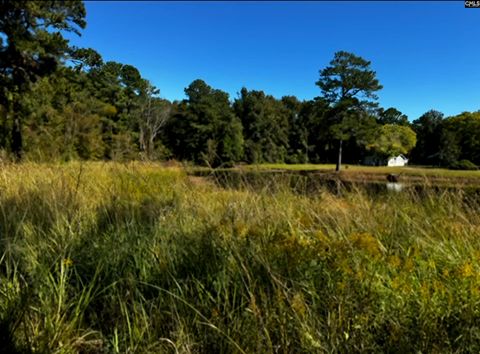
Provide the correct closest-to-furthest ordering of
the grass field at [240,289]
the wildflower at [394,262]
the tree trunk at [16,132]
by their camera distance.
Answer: the grass field at [240,289] → the wildflower at [394,262] → the tree trunk at [16,132]

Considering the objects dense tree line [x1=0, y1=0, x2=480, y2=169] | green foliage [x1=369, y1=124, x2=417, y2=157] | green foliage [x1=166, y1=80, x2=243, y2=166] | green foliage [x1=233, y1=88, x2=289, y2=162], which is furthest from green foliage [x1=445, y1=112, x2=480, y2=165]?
green foliage [x1=166, y1=80, x2=243, y2=166]

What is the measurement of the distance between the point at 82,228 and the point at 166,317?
1.12m

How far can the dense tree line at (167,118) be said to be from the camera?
724cm

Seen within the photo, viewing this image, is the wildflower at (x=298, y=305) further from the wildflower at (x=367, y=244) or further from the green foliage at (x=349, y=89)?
the green foliage at (x=349, y=89)

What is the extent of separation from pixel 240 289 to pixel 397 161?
58.1m

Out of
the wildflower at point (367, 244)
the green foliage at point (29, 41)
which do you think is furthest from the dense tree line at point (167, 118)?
the wildflower at point (367, 244)

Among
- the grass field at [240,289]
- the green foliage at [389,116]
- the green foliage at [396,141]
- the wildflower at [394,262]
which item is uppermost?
the green foliage at [389,116]

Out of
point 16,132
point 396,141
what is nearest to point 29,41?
point 16,132

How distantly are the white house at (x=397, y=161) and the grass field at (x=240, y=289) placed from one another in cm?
5353

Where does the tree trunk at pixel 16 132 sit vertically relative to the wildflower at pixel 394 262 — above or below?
above

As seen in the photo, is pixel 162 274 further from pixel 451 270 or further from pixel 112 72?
pixel 112 72

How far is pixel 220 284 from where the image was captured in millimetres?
1377

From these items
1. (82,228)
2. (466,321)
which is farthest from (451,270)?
(82,228)

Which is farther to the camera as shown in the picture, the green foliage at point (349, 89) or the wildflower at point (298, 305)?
the green foliage at point (349, 89)
